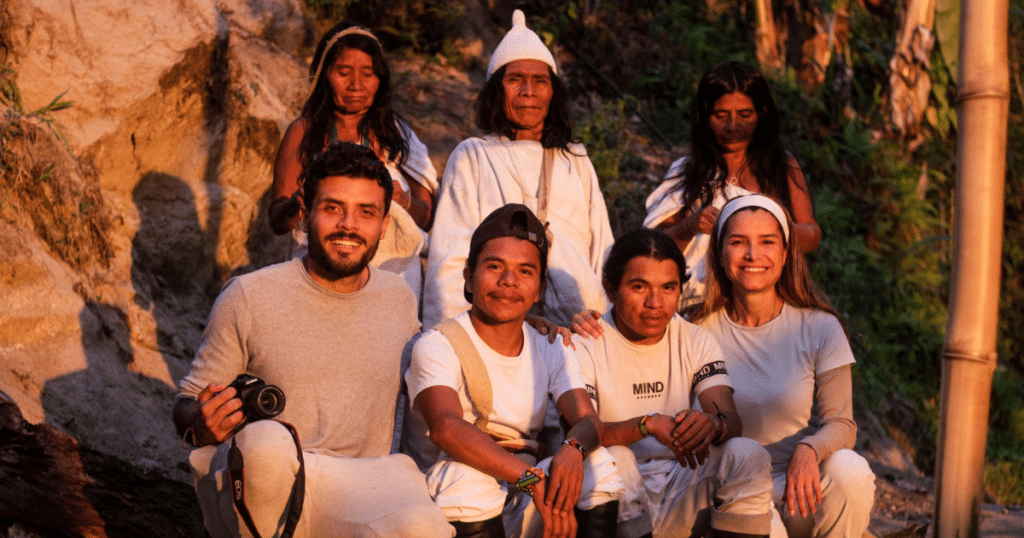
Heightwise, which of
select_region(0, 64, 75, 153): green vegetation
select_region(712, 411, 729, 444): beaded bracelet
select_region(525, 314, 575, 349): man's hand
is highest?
select_region(0, 64, 75, 153): green vegetation

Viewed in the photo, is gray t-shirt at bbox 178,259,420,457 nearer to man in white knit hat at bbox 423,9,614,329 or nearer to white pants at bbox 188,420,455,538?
white pants at bbox 188,420,455,538

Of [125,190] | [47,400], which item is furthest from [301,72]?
[47,400]

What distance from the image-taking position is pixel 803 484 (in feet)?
10.7

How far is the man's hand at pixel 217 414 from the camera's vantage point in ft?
8.96

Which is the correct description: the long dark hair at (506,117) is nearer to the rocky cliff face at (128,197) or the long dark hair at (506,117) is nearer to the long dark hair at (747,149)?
the long dark hair at (747,149)

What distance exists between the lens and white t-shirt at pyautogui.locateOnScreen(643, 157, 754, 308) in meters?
4.28

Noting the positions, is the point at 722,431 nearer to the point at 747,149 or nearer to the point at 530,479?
the point at 530,479

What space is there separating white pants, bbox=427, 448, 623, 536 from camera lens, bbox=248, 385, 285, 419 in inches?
22.1

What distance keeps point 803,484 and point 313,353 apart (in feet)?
5.76

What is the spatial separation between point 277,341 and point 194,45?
3029 millimetres

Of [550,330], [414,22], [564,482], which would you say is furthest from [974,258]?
[414,22]

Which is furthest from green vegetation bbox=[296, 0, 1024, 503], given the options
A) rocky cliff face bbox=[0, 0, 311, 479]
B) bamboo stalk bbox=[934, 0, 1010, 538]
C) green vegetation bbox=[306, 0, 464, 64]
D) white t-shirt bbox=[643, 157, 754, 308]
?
bamboo stalk bbox=[934, 0, 1010, 538]

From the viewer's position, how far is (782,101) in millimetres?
9328

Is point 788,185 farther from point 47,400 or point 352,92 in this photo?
point 47,400
